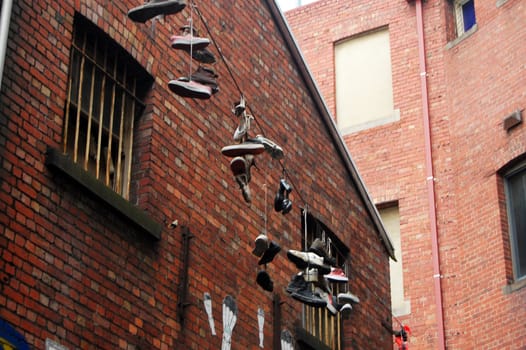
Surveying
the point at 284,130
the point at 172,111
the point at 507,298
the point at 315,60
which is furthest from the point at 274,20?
the point at 315,60

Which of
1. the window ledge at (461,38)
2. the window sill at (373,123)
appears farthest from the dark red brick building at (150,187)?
the window sill at (373,123)

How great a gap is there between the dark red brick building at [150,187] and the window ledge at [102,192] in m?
0.01

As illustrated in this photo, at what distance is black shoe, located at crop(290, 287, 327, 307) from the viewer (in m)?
11.1

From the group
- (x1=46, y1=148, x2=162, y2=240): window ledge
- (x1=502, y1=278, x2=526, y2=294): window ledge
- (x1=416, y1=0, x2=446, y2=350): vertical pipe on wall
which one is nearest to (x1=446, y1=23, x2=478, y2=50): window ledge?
(x1=416, y1=0, x2=446, y2=350): vertical pipe on wall

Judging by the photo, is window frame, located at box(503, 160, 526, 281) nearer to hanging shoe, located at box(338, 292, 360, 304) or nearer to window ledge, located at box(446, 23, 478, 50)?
window ledge, located at box(446, 23, 478, 50)

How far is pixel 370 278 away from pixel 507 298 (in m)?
4.56

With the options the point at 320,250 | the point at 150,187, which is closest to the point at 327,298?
the point at 320,250

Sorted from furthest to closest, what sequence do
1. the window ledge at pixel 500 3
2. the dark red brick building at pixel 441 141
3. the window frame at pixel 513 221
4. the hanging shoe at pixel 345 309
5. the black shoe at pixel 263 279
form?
the window ledge at pixel 500 3, the dark red brick building at pixel 441 141, the window frame at pixel 513 221, the hanging shoe at pixel 345 309, the black shoe at pixel 263 279

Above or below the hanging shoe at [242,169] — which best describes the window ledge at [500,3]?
above

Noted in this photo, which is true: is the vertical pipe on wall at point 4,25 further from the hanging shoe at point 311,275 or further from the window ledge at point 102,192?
the hanging shoe at point 311,275

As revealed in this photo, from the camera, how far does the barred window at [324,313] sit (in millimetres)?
12906

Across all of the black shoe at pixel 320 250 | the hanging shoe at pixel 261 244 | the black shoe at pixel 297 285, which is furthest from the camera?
the black shoe at pixel 320 250

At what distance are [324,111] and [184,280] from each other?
4.53m

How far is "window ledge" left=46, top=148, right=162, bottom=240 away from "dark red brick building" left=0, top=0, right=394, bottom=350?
11mm
